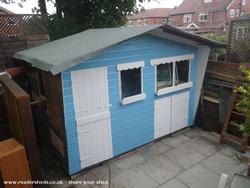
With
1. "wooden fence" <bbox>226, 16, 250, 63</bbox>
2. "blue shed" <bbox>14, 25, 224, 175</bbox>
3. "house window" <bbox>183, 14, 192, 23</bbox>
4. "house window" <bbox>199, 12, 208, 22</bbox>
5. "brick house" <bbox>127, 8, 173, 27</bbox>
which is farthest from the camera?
"brick house" <bbox>127, 8, 173, 27</bbox>

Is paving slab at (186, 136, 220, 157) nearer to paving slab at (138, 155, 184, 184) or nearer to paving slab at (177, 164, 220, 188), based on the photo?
paving slab at (177, 164, 220, 188)

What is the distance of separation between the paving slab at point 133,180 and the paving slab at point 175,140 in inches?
53.0

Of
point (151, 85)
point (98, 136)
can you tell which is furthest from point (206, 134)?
point (98, 136)

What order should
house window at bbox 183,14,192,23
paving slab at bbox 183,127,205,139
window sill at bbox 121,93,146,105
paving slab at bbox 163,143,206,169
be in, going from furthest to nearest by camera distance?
house window at bbox 183,14,192,23 < paving slab at bbox 183,127,205,139 < paving slab at bbox 163,143,206,169 < window sill at bbox 121,93,146,105

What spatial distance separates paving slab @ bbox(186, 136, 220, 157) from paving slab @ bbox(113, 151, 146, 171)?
1.30 metres

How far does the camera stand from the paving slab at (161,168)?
4176 mm

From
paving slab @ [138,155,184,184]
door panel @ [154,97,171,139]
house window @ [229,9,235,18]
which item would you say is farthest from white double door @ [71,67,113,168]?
house window @ [229,9,235,18]

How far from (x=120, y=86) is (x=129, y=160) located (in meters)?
1.70

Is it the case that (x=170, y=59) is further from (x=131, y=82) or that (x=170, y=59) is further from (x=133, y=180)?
(x=133, y=180)

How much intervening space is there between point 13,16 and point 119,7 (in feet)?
11.6

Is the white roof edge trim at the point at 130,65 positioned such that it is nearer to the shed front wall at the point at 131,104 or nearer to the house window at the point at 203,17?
the shed front wall at the point at 131,104

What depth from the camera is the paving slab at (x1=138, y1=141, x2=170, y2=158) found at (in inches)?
194

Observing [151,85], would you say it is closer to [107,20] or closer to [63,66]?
[63,66]

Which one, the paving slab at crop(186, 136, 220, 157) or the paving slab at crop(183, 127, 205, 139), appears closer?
the paving slab at crop(186, 136, 220, 157)
